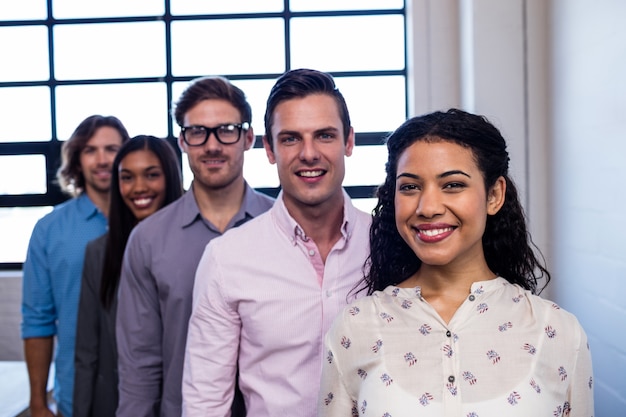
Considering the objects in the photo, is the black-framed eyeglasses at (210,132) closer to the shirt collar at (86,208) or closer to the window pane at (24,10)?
the shirt collar at (86,208)

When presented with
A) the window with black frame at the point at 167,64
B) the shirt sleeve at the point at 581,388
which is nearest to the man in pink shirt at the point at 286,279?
the shirt sleeve at the point at 581,388

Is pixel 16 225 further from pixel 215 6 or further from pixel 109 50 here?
pixel 215 6

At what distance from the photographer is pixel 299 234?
1.74 m

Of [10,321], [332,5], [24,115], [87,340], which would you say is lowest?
[10,321]

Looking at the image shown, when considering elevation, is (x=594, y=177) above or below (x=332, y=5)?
below

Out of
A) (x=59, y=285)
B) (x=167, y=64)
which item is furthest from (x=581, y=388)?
(x=167, y=64)

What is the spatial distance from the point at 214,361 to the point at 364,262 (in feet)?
1.41

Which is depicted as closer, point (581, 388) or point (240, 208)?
point (581, 388)

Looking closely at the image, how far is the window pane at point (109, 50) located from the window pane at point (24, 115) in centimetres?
21

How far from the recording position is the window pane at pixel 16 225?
418 cm

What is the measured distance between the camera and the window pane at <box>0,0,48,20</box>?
13.5 feet

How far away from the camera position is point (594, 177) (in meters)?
2.39

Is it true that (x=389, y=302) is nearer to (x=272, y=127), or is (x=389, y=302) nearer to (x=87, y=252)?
(x=272, y=127)

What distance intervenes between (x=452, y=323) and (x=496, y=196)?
0.88ft
